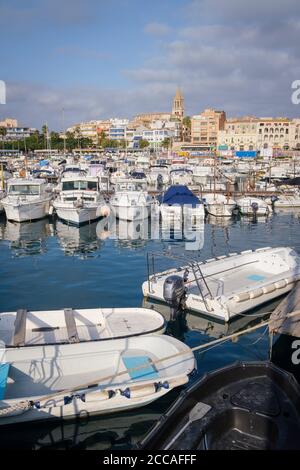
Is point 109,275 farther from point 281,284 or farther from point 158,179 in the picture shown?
point 158,179

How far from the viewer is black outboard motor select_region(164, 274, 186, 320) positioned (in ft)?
40.6

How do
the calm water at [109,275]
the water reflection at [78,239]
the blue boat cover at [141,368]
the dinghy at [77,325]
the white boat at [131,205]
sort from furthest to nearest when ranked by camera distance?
the white boat at [131,205] < the water reflection at [78,239] < the dinghy at [77,325] < the blue boat cover at [141,368] < the calm water at [109,275]

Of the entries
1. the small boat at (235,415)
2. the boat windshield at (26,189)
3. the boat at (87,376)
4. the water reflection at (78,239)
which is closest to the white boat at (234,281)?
the boat at (87,376)

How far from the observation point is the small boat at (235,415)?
5879mm

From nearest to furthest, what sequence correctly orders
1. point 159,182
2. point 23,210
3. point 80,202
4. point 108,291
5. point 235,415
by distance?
point 235,415, point 108,291, point 80,202, point 23,210, point 159,182

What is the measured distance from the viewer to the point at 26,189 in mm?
30531

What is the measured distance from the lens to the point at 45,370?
9.02 meters

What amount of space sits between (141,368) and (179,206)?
71.9 feet

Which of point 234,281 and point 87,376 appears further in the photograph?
point 234,281

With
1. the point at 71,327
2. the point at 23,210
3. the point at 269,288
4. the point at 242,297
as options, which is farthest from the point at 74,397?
the point at 23,210

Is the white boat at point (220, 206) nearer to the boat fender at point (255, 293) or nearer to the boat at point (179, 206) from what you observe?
the boat at point (179, 206)

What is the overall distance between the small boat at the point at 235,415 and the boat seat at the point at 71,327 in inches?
159
